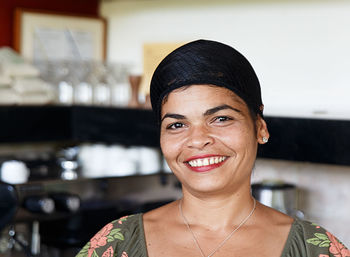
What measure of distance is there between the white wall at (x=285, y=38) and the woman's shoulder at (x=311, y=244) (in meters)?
1.19

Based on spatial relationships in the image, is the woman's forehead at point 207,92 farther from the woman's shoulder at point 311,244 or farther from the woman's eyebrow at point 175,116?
the woman's shoulder at point 311,244

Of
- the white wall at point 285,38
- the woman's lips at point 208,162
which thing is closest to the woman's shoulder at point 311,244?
the woman's lips at point 208,162

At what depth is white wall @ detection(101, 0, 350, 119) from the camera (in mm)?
3203

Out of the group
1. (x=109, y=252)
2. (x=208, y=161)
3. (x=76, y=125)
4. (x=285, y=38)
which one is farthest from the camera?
(x=76, y=125)

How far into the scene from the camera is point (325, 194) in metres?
3.01

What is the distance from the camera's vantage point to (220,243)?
5.15ft

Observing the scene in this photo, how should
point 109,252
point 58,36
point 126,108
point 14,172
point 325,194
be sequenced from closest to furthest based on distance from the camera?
1. point 109,252
2. point 325,194
3. point 14,172
4. point 126,108
5. point 58,36

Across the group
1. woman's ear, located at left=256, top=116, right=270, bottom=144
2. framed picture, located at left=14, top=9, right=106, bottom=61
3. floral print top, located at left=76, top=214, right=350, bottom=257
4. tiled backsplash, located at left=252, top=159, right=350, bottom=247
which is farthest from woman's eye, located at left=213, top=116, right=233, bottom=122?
framed picture, located at left=14, top=9, right=106, bottom=61

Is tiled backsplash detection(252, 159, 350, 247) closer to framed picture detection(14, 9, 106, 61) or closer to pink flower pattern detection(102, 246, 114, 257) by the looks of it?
pink flower pattern detection(102, 246, 114, 257)

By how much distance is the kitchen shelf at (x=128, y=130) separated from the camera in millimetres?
2604

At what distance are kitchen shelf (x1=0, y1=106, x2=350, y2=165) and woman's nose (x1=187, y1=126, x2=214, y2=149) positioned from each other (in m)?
1.18

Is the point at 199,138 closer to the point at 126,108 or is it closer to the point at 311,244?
the point at 311,244

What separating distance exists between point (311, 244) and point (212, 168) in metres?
0.30

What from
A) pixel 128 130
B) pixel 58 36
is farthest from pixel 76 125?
pixel 58 36
